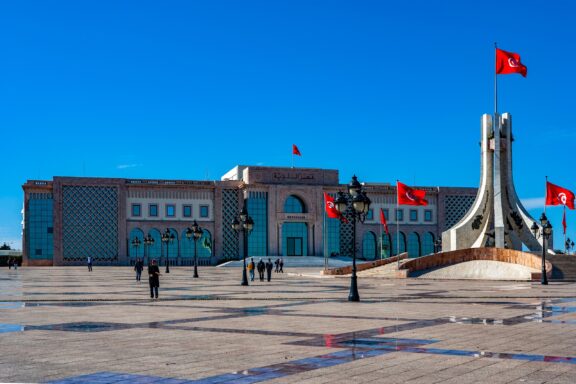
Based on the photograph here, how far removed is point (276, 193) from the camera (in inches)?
3634

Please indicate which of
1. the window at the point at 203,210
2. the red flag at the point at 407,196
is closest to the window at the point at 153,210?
the window at the point at 203,210

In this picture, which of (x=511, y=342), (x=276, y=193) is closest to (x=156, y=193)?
(x=276, y=193)

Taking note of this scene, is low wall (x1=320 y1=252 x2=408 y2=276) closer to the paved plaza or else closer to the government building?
the government building

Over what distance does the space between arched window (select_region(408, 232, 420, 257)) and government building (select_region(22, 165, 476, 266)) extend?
5.4 inches

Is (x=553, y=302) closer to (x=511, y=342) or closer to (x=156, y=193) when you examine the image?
(x=511, y=342)

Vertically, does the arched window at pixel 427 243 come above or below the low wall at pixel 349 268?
above

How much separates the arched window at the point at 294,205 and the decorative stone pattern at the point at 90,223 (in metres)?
21.4

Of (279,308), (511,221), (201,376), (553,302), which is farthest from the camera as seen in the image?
(511,221)

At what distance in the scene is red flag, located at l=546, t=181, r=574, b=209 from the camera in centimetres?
4891

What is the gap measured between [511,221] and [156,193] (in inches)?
1929

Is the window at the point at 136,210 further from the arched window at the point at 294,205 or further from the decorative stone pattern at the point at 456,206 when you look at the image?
the decorative stone pattern at the point at 456,206

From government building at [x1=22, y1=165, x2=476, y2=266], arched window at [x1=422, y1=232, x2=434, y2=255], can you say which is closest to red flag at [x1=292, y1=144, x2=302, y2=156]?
government building at [x1=22, y1=165, x2=476, y2=266]

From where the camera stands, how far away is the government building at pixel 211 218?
8569 centimetres

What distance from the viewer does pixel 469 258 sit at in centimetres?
4897
